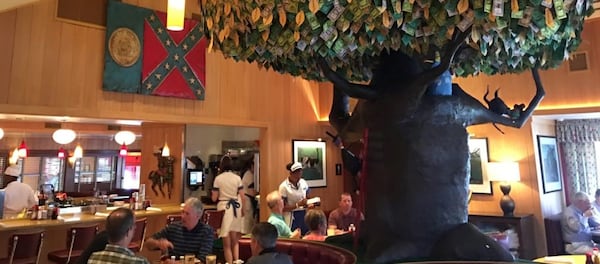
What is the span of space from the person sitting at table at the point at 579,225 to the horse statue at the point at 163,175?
20.4 ft

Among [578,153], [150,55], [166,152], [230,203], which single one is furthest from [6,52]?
[578,153]

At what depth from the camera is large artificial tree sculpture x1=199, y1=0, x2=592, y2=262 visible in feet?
5.09

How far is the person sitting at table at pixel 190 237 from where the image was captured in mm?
3111

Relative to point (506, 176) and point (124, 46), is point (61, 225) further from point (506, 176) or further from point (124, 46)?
point (506, 176)

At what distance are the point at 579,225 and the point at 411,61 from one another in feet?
15.4

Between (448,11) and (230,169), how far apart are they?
5016 millimetres

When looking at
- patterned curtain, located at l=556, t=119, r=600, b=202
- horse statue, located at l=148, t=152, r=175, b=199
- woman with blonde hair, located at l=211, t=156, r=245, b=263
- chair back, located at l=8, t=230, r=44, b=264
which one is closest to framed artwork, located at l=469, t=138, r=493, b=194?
patterned curtain, located at l=556, t=119, r=600, b=202

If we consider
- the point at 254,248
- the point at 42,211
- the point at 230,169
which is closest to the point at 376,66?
the point at 254,248

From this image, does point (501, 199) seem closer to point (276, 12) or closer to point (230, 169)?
point (230, 169)

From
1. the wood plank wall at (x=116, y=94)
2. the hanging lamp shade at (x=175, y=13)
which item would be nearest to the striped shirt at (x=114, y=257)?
the hanging lamp shade at (x=175, y=13)

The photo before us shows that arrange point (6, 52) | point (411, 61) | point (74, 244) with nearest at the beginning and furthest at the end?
point (411, 61) → point (6, 52) → point (74, 244)

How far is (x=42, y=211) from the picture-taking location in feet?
17.7

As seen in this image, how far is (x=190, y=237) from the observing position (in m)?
3.16

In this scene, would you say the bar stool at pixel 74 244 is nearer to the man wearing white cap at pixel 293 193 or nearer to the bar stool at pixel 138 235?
the bar stool at pixel 138 235
